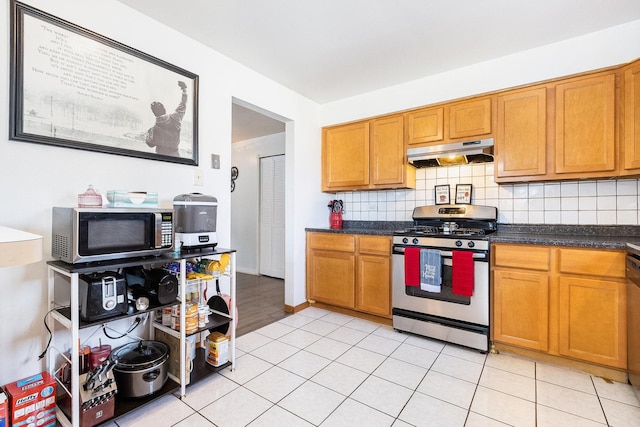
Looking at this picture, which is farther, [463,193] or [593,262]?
[463,193]

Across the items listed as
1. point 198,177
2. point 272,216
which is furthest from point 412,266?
point 272,216

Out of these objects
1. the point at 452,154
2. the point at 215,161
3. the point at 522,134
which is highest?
the point at 522,134

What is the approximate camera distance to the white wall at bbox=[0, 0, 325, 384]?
151cm

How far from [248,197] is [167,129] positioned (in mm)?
3154

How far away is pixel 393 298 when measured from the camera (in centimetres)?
274

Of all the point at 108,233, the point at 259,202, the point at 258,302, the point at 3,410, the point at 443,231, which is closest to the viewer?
the point at 3,410

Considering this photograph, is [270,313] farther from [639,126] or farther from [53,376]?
[639,126]

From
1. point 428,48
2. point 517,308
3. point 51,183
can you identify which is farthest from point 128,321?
point 428,48

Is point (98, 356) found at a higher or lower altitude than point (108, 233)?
lower

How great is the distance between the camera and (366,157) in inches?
129

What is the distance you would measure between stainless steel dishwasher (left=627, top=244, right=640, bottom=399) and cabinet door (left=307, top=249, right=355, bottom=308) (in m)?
1.99

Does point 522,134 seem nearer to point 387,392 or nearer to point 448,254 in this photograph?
point 448,254

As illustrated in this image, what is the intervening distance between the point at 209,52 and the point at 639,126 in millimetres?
3188

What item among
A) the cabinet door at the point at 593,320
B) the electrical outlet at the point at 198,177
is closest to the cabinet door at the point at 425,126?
the cabinet door at the point at 593,320
